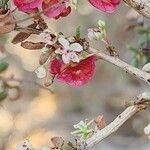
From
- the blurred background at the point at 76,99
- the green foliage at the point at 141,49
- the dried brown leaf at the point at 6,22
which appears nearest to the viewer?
the dried brown leaf at the point at 6,22

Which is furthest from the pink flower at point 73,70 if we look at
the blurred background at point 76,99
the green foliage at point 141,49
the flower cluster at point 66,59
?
the blurred background at point 76,99

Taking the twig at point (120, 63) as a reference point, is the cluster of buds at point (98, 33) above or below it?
above

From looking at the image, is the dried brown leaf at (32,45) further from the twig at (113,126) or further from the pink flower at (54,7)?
the twig at (113,126)

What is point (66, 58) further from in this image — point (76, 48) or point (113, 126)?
point (113, 126)

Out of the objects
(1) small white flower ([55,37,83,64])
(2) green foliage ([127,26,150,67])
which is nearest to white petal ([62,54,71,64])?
(1) small white flower ([55,37,83,64])

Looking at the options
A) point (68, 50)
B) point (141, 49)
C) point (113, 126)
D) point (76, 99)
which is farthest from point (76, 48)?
point (76, 99)

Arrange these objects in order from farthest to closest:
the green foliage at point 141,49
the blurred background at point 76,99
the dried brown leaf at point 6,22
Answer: the blurred background at point 76,99
the green foliage at point 141,49
the dried brown leaf at point 6,22

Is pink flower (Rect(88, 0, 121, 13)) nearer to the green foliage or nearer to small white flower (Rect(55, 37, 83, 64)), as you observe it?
small white flower (Rect(55, 37, 83, 64))

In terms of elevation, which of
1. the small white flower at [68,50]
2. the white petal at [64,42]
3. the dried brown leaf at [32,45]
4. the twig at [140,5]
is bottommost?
the dried brown leaf at [32,45]
